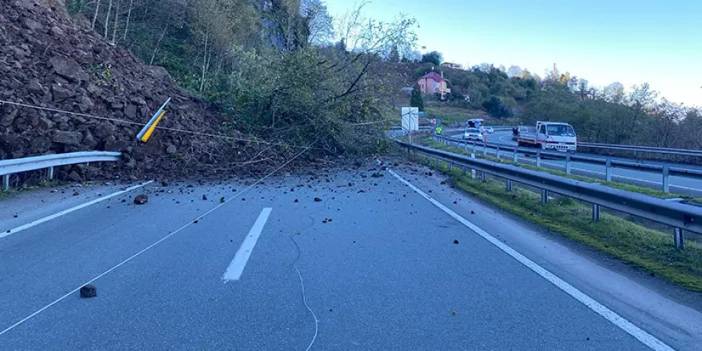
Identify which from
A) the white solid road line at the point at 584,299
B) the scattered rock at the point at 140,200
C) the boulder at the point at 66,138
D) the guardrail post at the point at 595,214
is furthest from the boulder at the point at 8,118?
the guardrail post at the point at 595,214

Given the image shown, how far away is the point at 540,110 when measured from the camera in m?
58.1

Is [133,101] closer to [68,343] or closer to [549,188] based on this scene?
[549,188]

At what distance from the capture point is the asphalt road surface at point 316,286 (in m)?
4.39

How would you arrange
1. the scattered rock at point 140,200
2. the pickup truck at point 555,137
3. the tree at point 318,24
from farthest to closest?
the pickup truck at point 555,137
the tree at point 318,24
the scattered rock at point 140,200

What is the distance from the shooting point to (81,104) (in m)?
15.4

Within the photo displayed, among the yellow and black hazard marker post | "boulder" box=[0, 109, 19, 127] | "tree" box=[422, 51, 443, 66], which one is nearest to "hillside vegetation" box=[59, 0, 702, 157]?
the yellow and black hazard marker post

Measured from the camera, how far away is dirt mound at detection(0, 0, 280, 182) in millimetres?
13602

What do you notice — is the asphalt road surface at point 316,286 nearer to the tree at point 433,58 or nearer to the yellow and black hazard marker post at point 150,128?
the yellow and black hazard marker post at point 150,128

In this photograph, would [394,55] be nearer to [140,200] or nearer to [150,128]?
[150,128]

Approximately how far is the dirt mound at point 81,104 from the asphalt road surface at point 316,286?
13.3ft

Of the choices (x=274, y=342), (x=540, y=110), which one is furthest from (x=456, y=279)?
(x=540, y=110)

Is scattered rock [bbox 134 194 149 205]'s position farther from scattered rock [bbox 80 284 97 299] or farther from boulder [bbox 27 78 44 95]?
boulder [bbox 27 78 44 95]

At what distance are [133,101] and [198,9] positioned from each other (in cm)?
1230

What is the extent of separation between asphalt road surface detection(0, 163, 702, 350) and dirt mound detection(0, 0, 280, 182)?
4.05 m
